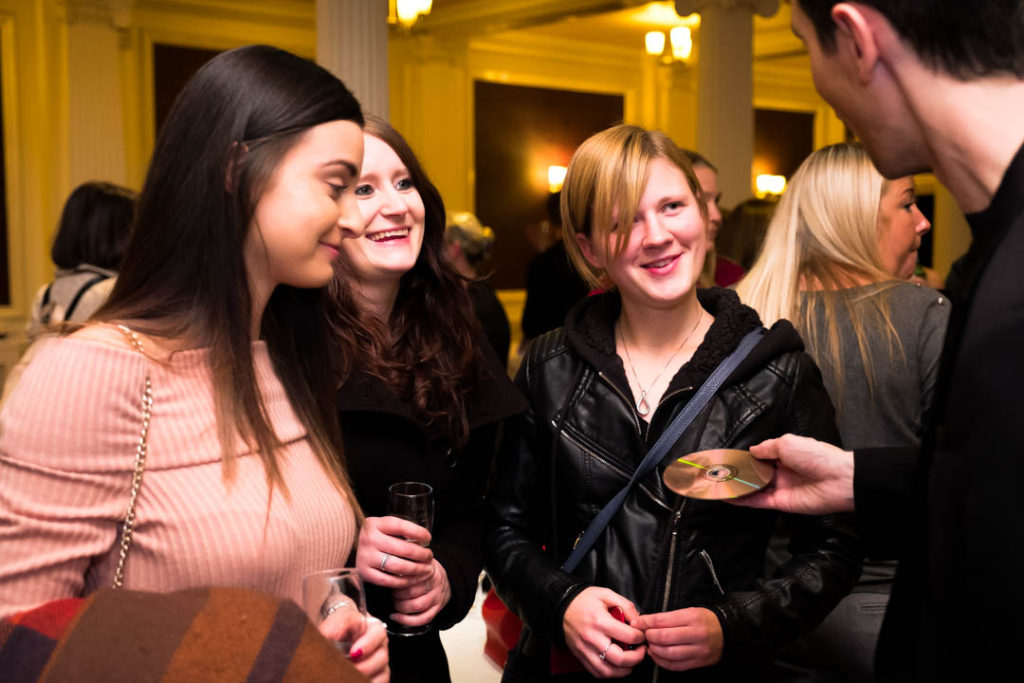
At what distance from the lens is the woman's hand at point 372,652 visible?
142cm

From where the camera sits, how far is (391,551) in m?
1.76

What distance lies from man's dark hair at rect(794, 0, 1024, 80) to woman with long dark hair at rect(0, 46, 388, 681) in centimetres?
82

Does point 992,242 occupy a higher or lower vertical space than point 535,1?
lower

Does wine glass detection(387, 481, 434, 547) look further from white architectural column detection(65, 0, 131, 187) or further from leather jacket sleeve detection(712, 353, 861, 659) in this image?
white architectural column detection(65, 0, 131, 187)

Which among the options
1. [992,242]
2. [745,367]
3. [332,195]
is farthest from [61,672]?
[745,367]

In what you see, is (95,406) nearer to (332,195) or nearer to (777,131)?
(332,195)

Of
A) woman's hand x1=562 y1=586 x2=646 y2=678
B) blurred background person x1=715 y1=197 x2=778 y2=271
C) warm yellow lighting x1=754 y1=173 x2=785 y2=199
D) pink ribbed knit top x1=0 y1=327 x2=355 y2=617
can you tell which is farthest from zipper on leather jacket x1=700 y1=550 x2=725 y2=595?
warm yellow lighting x1=754 y1=173 x2=785 y2=199

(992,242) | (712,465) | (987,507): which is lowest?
(712,465)

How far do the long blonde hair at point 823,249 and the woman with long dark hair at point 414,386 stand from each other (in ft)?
2.86

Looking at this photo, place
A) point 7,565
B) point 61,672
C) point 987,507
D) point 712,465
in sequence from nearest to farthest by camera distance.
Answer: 1. point 987,507
2. point 61,672
3. point 7,565
4. point 712,465

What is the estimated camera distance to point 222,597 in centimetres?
112

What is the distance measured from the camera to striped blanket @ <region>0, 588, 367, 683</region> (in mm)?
1058

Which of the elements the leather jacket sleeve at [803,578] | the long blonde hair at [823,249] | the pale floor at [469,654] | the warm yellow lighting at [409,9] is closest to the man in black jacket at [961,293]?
the leather jacket sleeve at [803,578]

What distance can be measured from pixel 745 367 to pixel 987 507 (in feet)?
3.68
